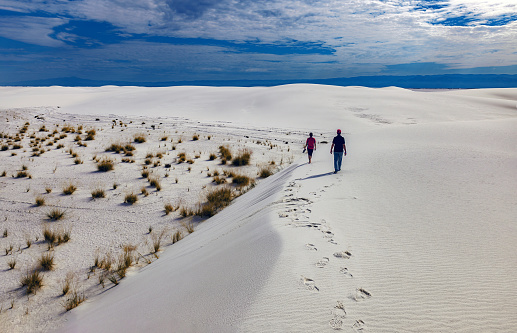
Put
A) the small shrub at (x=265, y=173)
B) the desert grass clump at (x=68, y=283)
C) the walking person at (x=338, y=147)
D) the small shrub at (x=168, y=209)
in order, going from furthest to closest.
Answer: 1. the small shrub at (x=265, y=173)
2. the walking person at (x=338, y=147)
3. the small shrub at (x=168, y=209)
4. the desert grass clump at (x=68, y=283)

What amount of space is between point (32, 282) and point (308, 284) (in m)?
4.48

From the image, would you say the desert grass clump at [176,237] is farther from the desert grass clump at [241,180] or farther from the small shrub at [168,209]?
the desert grass clump at [241,180]

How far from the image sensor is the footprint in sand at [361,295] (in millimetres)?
2943

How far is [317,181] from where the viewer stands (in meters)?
8.47

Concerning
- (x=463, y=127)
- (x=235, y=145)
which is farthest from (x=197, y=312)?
(x=463, y=127)

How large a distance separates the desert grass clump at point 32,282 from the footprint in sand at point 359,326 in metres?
4.83

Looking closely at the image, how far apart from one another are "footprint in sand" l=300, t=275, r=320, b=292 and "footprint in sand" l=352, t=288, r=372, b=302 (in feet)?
1.25

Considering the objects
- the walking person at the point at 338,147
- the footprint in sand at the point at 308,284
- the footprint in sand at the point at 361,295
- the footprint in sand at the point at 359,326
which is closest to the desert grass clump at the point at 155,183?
the walking person at the point at 338,147

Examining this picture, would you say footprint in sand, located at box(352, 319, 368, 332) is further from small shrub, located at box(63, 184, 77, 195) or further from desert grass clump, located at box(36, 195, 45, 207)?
small shrub, located at box(63, 184, 77, 195)

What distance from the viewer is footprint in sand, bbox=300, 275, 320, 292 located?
3.11 meters

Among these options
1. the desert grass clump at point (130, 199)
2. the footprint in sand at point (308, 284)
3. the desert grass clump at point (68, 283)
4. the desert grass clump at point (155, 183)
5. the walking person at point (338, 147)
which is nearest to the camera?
the footprint in sand at point (308, 284)

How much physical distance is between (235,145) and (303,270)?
1406 centimetres

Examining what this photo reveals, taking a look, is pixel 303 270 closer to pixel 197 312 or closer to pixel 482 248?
pixel 197 312

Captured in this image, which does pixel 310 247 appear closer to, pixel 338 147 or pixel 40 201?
pixel 338 147
